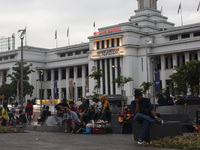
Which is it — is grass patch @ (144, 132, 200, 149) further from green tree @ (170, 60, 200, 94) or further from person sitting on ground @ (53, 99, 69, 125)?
green tree @ (170, 60, 200, 94)

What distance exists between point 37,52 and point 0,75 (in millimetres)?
12436

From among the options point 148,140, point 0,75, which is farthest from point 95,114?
point 0,75

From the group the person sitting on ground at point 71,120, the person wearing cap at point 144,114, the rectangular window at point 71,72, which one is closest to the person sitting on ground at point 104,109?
the person sitting on ground at point 71,120

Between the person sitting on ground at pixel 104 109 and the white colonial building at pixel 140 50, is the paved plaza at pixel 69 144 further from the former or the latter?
the white colonial building at pixel 140 50

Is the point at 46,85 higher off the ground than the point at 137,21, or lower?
lower

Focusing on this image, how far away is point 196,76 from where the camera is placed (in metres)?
47.8

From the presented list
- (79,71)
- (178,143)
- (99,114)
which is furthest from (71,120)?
(79,71)

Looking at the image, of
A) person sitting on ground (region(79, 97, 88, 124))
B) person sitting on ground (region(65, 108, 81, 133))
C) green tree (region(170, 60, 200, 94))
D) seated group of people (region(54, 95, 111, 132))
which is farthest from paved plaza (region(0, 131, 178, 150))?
green tree (region(170, 60, 200, 94))

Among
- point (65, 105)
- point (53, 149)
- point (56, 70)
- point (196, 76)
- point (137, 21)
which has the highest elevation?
point (137, 21)

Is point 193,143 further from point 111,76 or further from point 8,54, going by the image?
point 8,54

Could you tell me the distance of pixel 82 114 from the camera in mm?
17266

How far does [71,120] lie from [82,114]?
0.87 meters

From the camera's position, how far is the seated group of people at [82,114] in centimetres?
1634

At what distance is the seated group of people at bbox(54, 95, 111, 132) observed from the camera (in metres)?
16.3
